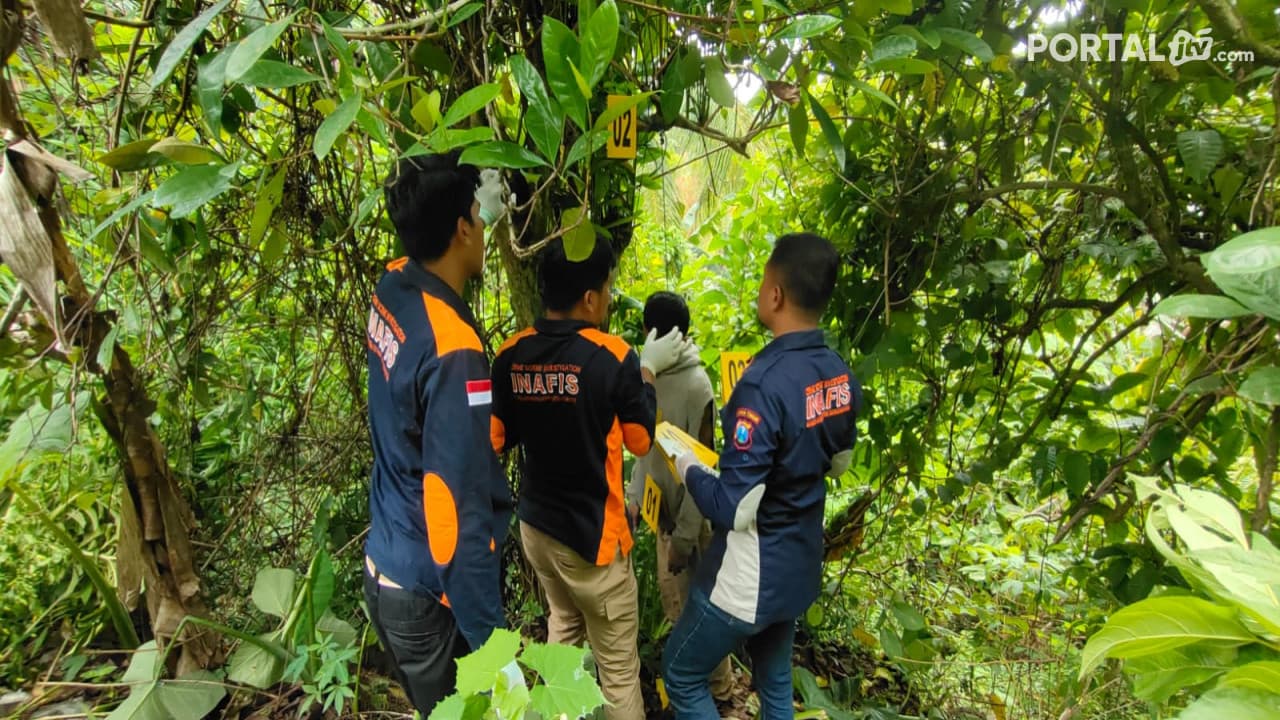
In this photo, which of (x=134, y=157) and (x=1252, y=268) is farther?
(x=134, y=157)

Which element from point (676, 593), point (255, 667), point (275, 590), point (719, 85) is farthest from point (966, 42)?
point (255, 667)

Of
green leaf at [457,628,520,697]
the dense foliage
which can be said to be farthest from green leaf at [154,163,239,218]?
green leaf at [457,628,520,697]

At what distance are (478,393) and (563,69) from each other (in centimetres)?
58

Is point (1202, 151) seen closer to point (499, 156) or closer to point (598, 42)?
point (598, 42)

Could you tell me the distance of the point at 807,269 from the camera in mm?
1433

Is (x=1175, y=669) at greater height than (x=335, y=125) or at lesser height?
lesser

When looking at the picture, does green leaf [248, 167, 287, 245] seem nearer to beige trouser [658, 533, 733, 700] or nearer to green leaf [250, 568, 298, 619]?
green leaf [250, 568, 298, 619]

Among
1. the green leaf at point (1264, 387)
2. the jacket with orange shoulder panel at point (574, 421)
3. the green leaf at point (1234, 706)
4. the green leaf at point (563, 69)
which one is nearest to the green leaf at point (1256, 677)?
the green leaf at point (1234, 706)

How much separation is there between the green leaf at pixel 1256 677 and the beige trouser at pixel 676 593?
5.45 ft

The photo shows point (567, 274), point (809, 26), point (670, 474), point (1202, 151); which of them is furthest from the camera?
point (670, 474)

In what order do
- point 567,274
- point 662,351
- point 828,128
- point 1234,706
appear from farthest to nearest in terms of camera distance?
1. point 662,351
2. point 567,274
3. point 828,128
4. point 1234,706

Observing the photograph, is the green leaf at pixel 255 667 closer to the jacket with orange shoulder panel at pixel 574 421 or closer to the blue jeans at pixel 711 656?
the jacket with orange shoulder panel at pixel 574 421

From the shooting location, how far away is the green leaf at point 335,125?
2.18ft

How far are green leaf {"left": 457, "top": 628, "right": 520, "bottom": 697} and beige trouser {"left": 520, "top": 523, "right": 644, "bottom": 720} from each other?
0.88 meters
